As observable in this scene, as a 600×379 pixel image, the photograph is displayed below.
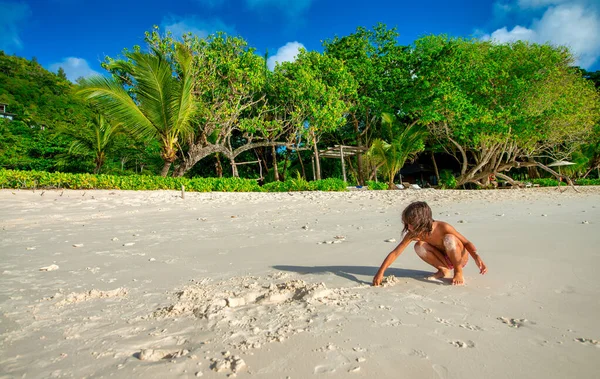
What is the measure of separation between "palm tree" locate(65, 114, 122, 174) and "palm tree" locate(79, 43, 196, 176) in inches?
202

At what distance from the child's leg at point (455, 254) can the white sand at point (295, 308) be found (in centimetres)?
11

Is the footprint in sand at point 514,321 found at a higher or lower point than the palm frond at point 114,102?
lower

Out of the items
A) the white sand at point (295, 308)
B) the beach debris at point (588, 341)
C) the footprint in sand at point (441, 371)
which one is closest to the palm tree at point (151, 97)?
the white sand at point (295, 308)

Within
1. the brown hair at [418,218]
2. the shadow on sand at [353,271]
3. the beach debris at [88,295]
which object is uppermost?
the brown hair at [418,218]

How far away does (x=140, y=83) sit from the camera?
443 inches

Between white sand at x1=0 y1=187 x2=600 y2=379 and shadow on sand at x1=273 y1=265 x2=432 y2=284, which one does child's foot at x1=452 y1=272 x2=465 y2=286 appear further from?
shadow on sand at x1=273 y1=265 x2=432 y2=284

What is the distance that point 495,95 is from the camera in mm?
17016

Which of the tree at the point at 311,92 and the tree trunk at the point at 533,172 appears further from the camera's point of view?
the tree trunk at the point at 533,172

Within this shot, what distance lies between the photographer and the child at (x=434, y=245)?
2.57 metres

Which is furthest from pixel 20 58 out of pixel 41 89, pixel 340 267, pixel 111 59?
pixel 340 267

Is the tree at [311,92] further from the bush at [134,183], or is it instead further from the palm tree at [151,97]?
the palm tree at [151,97]

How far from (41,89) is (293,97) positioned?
97.5 feet

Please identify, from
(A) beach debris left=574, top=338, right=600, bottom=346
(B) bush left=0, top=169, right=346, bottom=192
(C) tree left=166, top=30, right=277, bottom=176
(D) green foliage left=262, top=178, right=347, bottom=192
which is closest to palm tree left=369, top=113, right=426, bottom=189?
(B) bush left=0, top=169, right=346, bottom=192

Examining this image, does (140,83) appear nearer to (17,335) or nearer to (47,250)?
(47,250)
